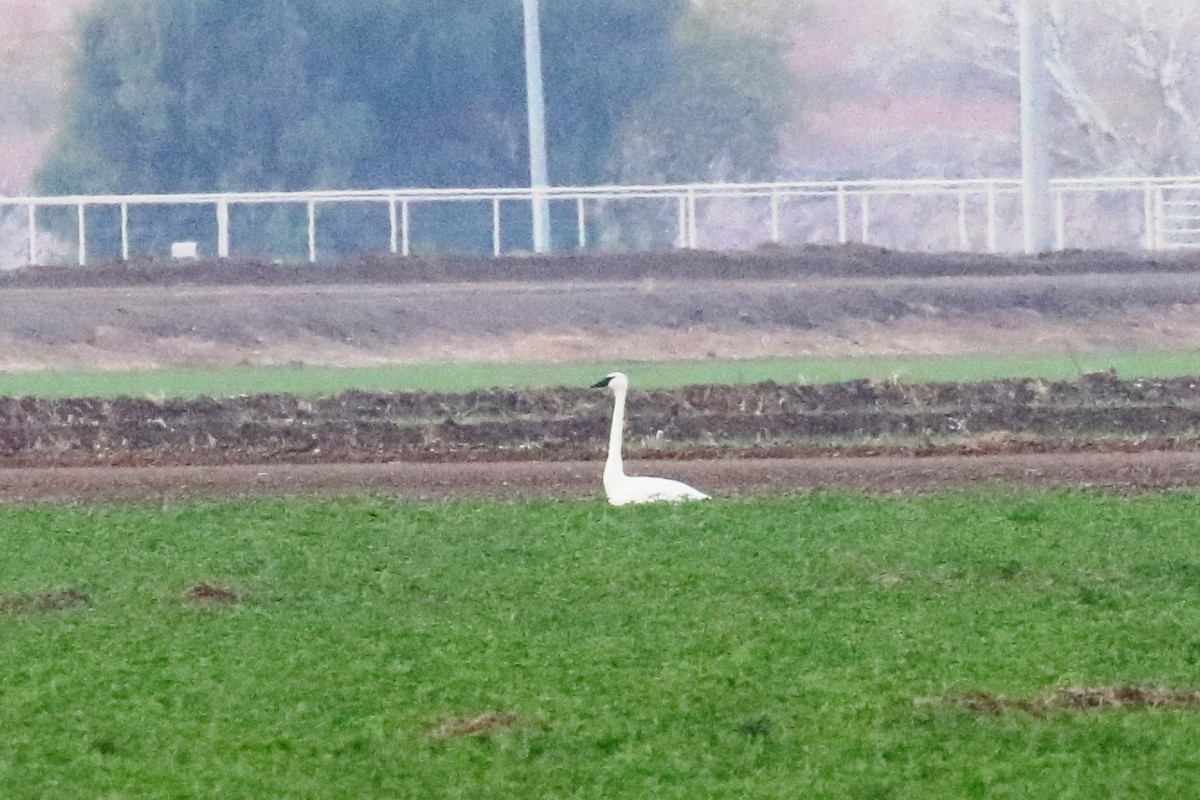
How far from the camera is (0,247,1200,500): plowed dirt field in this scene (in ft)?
64.5

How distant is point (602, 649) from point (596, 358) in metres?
21.2

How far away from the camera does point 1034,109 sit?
110 feet

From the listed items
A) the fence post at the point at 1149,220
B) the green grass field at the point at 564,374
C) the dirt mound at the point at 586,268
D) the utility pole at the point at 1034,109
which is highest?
the utility pole at the point at 1034,109

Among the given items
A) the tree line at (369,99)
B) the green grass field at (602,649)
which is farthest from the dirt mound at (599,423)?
the tree line at (369,99)

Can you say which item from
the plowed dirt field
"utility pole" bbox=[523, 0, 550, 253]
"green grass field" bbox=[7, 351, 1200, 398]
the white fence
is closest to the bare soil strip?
the plowed dirt field

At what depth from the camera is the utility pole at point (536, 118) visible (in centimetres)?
4088

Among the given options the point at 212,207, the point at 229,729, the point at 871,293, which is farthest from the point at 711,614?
the point at 212,207

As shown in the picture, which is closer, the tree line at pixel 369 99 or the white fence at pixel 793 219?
the white fence at pixel 793 219

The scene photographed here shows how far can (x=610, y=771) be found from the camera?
9031 millimetres

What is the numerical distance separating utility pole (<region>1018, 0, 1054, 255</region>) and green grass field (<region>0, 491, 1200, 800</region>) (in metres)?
16.4

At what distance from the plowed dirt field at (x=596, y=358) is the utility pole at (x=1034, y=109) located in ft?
3.77

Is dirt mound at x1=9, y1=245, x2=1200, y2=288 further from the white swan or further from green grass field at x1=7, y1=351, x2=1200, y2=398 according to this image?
the white swan

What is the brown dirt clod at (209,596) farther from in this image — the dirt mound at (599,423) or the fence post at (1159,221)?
the fence post at (1159,221)

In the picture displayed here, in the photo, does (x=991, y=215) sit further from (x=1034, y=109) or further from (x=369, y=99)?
(x=369, y=99)
